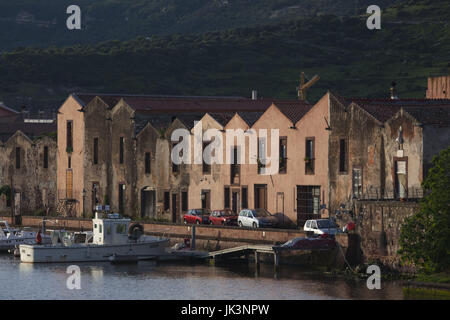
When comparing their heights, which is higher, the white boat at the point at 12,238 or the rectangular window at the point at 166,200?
the rectangular window at the point at 166,200

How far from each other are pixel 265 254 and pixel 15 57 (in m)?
113

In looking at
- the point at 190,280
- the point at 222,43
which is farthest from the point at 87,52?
the point at 190,280

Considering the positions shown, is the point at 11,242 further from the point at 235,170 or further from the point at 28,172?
the point at 28,172

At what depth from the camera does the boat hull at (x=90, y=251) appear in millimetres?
73250

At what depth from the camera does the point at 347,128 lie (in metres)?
71.8

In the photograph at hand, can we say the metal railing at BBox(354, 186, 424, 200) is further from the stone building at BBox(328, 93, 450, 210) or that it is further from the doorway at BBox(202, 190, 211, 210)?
the doorway at BBox(202, 190, 211, 210)

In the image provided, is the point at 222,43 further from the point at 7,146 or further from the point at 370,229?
the point at 370,229

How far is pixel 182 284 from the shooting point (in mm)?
61781

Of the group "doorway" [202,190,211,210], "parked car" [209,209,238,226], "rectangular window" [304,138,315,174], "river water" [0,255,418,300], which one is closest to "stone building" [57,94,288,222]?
"doorway" [202,190,211,210]

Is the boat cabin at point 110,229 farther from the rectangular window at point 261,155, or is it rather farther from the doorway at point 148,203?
the doorway at point 148,203

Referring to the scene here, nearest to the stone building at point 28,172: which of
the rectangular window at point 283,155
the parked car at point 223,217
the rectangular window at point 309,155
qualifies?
the parked car at point 223,217

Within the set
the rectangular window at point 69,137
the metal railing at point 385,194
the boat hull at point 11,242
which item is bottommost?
the boat hull at point 11,242

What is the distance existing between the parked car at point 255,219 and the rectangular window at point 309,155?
367 centimetres

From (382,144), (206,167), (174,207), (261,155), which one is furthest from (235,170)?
(382,144)
